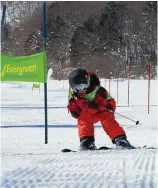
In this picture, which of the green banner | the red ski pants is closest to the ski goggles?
the red ski pants

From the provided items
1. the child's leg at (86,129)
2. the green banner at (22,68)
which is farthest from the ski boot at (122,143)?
the green banner at (22,68)

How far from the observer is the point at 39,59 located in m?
6.96

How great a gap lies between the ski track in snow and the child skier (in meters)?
1.51

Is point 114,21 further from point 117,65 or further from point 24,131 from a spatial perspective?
point 24,131

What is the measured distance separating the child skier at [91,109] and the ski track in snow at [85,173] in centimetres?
151

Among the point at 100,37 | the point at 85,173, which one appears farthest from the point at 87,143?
the point at 100,37

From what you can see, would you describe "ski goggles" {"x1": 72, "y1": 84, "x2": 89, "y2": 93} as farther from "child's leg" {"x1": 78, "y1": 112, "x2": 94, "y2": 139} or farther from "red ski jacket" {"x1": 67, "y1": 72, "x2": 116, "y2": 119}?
"child's leg" {"x1": 78, "y1": 112, "x2": 94, "y2": 139}

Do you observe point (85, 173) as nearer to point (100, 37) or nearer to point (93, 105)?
point (93, 105)

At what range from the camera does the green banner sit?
22.5ft

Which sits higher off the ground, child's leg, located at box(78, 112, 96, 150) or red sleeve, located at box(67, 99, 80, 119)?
red sleeve, located at box(67, 99, 80, 119)

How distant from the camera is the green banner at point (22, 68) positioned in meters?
6.86

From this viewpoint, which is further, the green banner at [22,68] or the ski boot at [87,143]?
the green banner at [22,68]

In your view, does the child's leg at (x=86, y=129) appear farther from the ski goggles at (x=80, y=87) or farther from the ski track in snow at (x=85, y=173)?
the ski track in snow at (x=85, y=173)

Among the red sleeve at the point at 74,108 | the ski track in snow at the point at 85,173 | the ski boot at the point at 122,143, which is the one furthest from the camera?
the red sleeve at the point at 74,108
